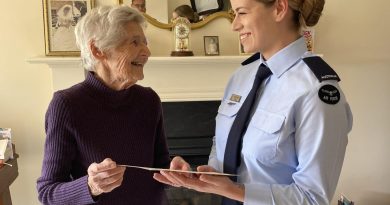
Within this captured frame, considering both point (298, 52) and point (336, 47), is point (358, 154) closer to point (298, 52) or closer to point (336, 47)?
point (336, 47)

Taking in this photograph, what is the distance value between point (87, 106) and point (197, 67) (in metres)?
1.26

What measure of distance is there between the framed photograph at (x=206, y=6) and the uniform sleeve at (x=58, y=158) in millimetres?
1396

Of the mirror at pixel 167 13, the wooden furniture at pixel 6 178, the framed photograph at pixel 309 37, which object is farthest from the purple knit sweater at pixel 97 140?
the framed photograph at pixel 309 37

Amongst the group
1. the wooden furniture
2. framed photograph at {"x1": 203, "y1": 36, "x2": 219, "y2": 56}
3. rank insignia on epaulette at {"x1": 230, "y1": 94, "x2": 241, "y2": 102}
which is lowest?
the wooden furniture

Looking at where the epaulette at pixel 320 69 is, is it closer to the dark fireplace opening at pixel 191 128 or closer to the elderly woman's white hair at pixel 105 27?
the elderly woman's white hair at pixel 105 27

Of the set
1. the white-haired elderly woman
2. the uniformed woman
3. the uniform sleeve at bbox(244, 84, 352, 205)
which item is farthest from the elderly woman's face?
the uniform sleeve at bbox(244, 84, 352, 205)

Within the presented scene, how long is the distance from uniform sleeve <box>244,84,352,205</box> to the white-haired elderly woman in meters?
0.44

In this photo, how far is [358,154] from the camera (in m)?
2.68

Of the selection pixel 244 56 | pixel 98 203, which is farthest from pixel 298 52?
pixel 244 56

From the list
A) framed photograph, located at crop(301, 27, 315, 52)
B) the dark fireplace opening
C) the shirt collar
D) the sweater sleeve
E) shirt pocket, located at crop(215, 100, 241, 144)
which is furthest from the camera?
the dark fireplace opening

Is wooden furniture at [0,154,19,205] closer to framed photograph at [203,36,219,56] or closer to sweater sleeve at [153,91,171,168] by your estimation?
sweater sleeve at [153,91,171,168]

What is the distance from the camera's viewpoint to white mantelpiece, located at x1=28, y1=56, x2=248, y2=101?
2.24m

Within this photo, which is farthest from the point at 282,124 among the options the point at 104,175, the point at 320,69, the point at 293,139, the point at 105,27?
the point at 105,27

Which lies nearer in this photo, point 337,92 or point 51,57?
point 337,92
